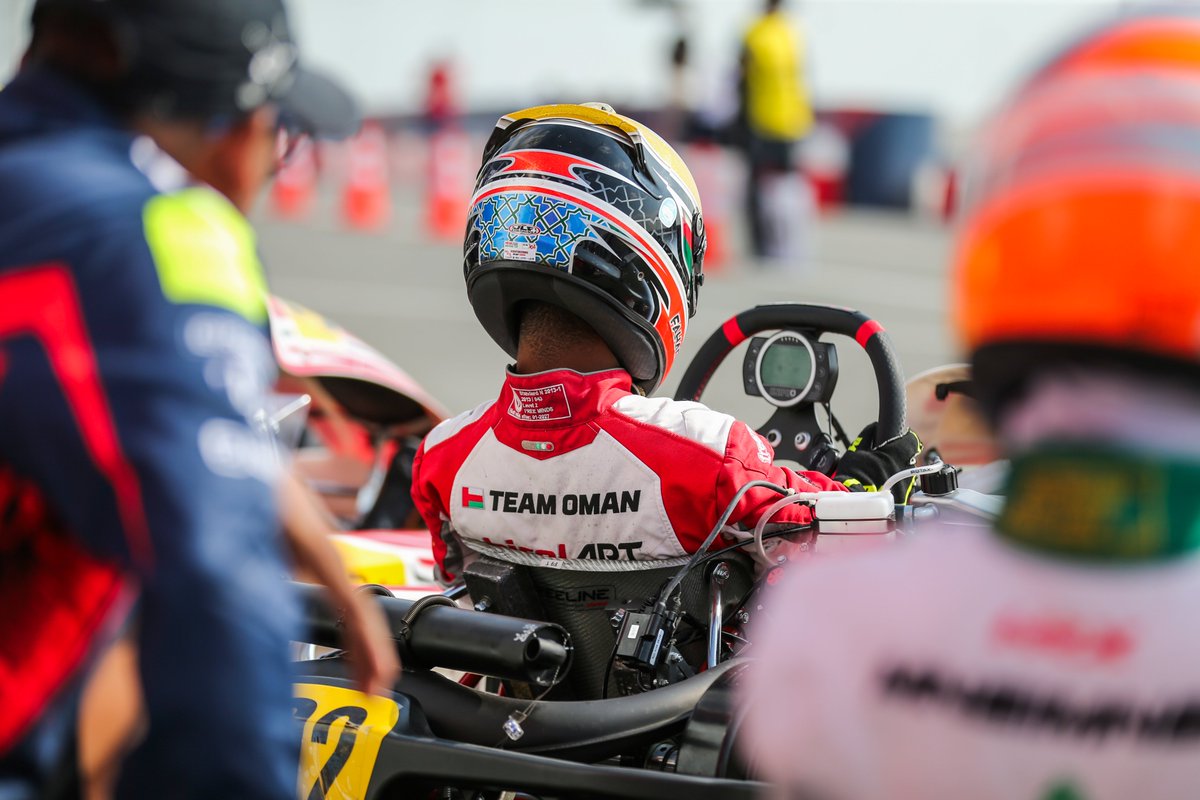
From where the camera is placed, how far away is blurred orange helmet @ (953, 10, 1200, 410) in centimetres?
141

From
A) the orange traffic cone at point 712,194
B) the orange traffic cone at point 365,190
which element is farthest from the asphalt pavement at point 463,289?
the orange traffic cone at point 365,190

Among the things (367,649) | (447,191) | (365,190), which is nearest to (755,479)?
(367,649)

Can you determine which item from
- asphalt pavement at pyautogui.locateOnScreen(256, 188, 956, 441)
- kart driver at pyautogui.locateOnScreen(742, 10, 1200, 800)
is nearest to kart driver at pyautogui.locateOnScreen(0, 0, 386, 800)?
kart driver at pyautogui.locateOnScreen(742, 10, 1200, 800)

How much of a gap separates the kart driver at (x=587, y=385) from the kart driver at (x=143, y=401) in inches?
48.6

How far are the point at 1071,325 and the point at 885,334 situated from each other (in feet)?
6.59

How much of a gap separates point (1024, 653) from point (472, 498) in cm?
177

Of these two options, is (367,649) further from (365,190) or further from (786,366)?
(365,190)

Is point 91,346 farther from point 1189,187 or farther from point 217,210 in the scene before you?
point 1189,187

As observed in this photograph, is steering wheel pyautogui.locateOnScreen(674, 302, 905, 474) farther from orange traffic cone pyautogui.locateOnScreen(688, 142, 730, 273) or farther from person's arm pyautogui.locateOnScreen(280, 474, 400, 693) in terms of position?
orange traffic cone pyautogui.locateOnScreen(688, 142, 730, 273)

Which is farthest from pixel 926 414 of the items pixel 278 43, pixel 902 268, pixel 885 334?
pixel 902 268

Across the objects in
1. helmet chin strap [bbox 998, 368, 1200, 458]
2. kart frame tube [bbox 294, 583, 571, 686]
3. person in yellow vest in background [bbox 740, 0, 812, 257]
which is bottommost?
kart frame tube [bbox 294, 583, 571, 686]

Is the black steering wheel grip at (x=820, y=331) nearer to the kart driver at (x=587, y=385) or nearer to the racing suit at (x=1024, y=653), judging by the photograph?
the kart driver at (x=587, y=385)

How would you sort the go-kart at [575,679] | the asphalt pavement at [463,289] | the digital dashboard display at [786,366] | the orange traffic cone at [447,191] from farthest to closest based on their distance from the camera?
the orange traffic cone at [447,191], the asphalt pavement at [463,289], the digital dashboard display at [786,366], the go-kart at [575,679]

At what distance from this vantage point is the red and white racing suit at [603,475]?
288cm
